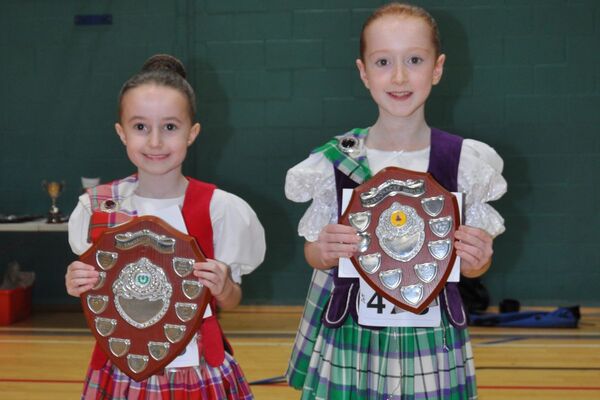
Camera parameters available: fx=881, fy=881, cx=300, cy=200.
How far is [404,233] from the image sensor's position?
2.48 metres

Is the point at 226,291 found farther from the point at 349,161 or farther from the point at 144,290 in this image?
the point at 349,161

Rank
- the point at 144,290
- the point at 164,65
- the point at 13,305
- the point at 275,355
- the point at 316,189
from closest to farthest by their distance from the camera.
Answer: the point at 144,290, the point at 316,189, the point at 164,65, the point at 275,355, the point at 13,305

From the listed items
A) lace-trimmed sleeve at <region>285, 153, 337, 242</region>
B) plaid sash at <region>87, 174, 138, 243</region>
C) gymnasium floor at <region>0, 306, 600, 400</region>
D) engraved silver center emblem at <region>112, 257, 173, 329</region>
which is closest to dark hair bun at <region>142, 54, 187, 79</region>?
plaid sash at <region>87, 174, 138, 243</region>

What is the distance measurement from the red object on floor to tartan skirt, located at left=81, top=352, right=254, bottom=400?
4.02 meters

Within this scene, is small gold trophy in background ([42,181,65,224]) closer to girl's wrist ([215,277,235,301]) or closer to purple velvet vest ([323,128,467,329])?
girl's wrist ([215,277,235,301])

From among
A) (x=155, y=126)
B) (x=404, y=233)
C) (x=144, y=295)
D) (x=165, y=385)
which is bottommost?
(x=165, y=385)

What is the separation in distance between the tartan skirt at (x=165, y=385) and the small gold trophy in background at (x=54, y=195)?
3770mm

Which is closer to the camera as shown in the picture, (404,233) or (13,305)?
(404,233)

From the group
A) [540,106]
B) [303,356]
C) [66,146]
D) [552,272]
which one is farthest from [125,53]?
[303,356]

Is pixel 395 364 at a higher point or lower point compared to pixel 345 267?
lower

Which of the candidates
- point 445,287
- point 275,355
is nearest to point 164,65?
point 445,287

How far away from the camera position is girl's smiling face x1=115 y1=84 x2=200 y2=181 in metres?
2.55

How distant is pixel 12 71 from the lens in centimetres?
682

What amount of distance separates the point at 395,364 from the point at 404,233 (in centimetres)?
37
